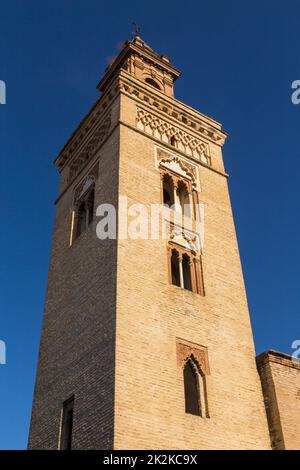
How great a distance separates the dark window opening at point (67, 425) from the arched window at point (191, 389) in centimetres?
213

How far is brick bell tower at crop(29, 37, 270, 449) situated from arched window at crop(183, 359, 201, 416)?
26 millimetres

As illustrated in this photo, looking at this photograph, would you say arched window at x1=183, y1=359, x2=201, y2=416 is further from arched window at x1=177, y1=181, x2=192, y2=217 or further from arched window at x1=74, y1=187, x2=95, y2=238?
arched window at x1=74, y1=187, x2=95, y2=238

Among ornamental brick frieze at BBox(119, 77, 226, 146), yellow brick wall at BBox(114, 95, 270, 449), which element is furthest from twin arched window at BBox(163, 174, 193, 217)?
ornamental brick frieze at BBox(119, 77, 226, 146)

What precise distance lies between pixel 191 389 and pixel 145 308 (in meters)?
1.68

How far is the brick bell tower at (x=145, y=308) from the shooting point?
908cm

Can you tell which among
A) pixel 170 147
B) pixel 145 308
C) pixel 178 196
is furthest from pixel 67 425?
pixel 170 147

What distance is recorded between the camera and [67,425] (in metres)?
10.0

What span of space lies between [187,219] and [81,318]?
3546mm

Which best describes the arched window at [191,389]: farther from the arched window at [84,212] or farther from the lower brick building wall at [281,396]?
the arched window at [84,212]

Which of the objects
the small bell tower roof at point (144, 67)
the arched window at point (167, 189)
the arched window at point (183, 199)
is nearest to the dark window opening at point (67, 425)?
the arched window at point (183, 199)

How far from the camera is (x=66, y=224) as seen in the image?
46.9 ft

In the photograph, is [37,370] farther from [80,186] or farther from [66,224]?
[80,186]

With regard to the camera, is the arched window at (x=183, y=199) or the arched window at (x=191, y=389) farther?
the arched window at (x=183, y=199)
